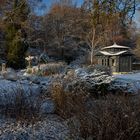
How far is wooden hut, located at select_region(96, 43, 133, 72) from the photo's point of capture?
29.8 metres

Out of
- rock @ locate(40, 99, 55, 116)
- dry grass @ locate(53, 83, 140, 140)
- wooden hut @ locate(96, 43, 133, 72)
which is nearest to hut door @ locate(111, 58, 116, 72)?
wooden hut @ locate(96, 43, 133, 72)

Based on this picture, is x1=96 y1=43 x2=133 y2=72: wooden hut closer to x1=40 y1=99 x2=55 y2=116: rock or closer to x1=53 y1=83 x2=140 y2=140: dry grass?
x1=40 y1=99 x2=55 y2=116: rock

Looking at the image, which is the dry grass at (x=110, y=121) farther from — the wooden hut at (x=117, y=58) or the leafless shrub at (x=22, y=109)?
the wooden hut at (x=117, y=58)

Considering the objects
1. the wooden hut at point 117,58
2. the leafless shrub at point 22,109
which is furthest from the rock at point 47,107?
the wooden hut at point 117,58

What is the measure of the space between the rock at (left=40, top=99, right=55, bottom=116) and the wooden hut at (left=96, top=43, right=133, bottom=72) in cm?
2168

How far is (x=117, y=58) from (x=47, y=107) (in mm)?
22352

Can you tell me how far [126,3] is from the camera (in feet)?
14.3

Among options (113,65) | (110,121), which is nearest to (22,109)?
(110,121)

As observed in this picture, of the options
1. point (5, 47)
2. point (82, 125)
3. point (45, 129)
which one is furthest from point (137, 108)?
point (5, 47)

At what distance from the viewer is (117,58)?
29.8 meters

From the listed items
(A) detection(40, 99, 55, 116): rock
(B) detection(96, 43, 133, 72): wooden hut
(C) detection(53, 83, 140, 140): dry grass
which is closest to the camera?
(C) detection(53, 83, 140, 140): dry grass

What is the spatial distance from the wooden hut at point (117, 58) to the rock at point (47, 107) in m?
21.7

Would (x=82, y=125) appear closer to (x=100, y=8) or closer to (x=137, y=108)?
(x=137, y=108)

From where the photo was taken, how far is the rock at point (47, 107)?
25.4ft
